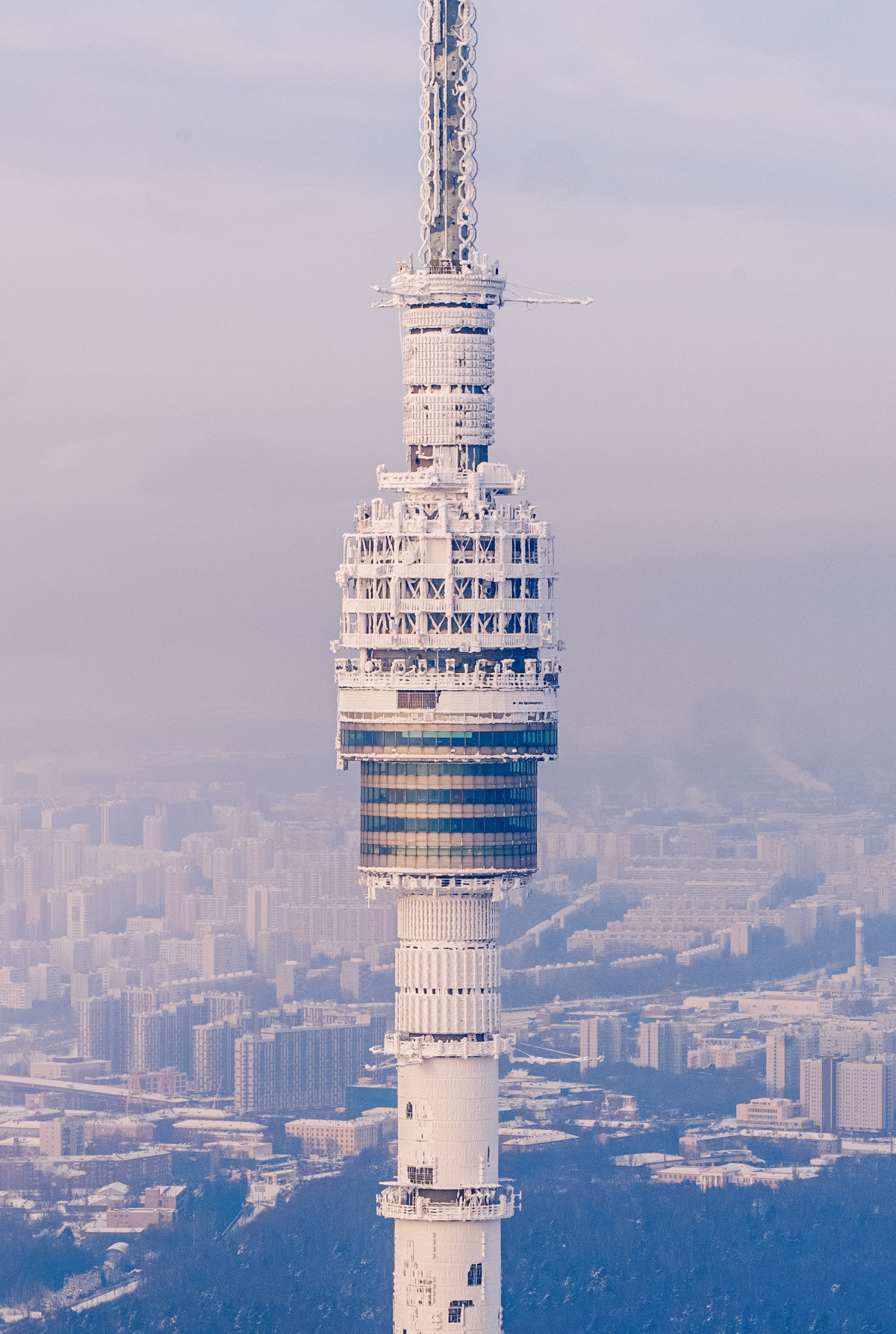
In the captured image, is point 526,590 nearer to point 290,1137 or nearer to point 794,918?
point 290,1137

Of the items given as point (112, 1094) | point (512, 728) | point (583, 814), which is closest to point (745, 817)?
point (583, 814)

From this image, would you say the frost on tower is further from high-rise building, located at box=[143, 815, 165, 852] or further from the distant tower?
the distant tower

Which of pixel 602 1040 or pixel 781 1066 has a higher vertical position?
pixel 602 1040

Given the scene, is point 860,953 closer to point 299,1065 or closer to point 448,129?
point 299,1065

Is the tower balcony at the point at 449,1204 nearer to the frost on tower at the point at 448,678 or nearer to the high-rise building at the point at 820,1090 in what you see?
the frost on tower at the point at 448,678

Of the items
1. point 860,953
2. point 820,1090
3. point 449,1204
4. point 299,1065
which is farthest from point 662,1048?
point 449,1204

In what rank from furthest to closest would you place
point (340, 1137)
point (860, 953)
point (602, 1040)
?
point (860, 953) → point (602, 1040) → point (340, 1137)

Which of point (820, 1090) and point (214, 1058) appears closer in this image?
point (820, 1090)

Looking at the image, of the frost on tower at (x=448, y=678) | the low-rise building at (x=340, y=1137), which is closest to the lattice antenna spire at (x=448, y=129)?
the frost on tower at (x=448, y=678)
